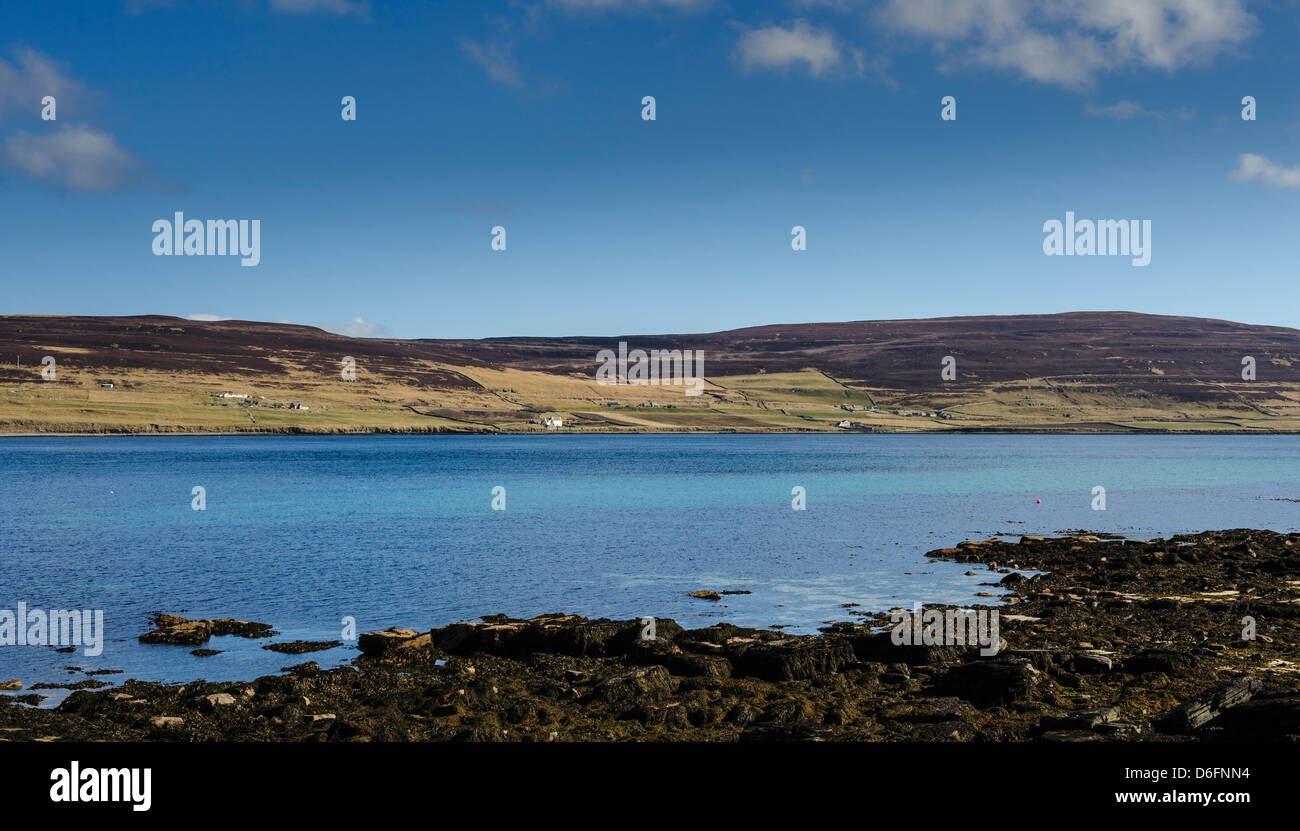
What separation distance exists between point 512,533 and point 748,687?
32141mm

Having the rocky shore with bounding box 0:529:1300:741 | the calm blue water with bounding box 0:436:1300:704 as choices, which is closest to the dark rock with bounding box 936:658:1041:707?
the rocky shore with bounding box 0:529:1300:741

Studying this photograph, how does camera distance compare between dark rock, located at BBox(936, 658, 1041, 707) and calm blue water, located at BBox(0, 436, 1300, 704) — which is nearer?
dark rock, located at BBox(936, 658, 1041, 707)

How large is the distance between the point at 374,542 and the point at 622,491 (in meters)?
32.5

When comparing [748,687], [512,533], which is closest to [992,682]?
[748,687]

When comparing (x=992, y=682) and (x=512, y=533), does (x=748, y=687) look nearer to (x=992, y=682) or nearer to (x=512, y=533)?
(x=992, y=682)

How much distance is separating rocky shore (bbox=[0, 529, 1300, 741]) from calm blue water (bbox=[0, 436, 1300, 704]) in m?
2.98

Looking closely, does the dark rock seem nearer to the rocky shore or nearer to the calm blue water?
the rocky shore

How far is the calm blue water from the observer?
2950 cm

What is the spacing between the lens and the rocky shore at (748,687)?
15234mm

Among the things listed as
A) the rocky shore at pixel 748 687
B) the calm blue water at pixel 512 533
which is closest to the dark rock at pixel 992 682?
the rocky shore at pixel 748 687

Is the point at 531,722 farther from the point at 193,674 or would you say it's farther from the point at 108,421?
the point at 108,421

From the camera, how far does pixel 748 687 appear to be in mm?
18750

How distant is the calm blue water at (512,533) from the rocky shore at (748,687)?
298 centimetres

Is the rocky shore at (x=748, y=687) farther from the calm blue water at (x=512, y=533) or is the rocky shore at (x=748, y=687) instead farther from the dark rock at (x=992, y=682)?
the calm blue water at (x=512, y=533)
